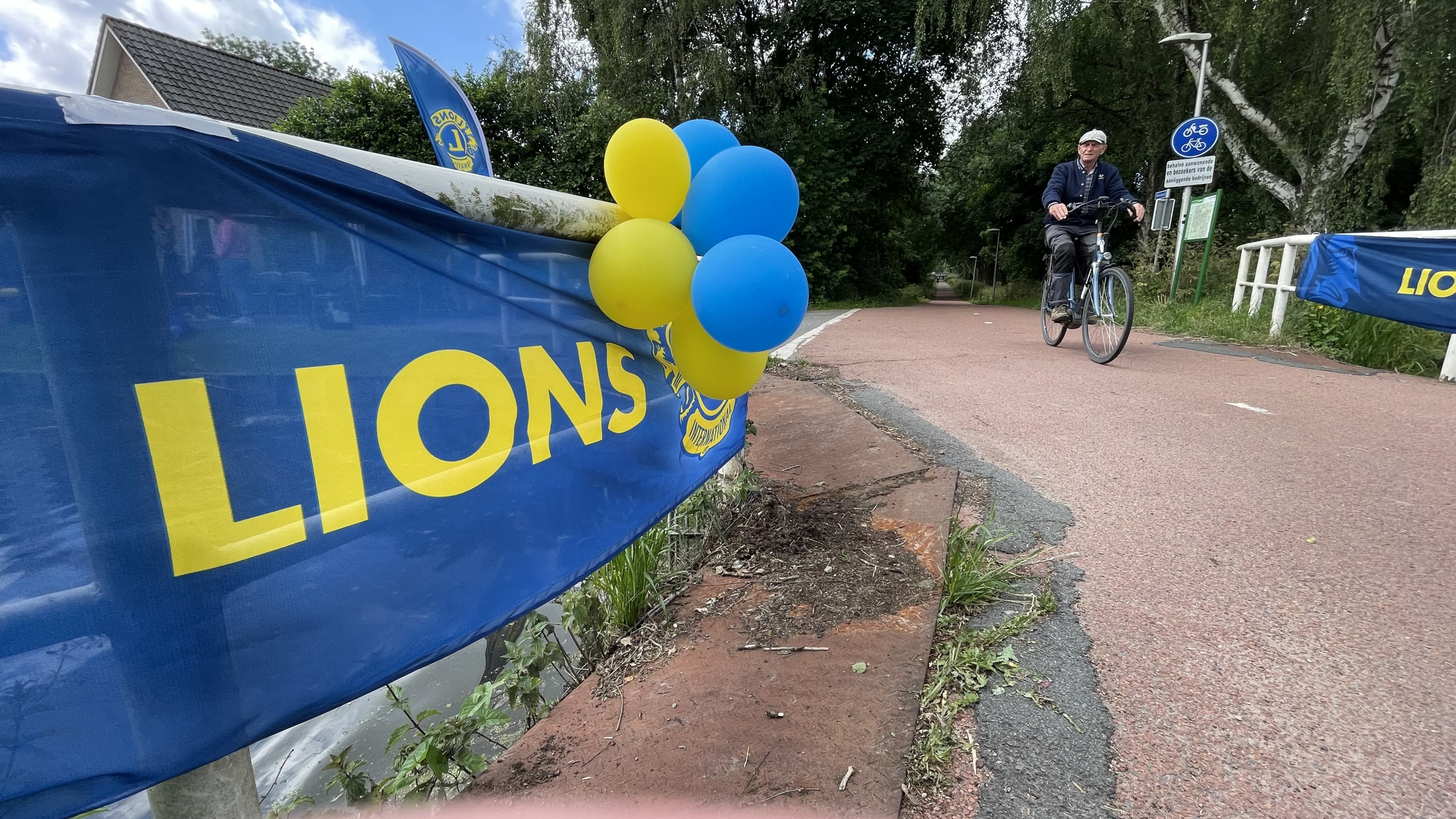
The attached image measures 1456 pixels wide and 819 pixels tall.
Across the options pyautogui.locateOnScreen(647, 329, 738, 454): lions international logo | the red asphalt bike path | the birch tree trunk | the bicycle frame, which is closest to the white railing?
the red asphalt bike path

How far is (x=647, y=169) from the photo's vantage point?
1.74 m

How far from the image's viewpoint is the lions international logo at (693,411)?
210cm

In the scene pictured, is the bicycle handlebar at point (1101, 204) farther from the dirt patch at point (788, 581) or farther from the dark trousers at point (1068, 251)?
the dirt patch at point (788, 581)

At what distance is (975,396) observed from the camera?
421cm

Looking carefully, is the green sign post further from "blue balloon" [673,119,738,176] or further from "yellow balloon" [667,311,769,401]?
"yellow balloon" [667,311,769,401]

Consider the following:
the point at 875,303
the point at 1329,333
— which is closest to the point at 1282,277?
the point at 1329,333

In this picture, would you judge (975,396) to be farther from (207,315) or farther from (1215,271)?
(1215,271)

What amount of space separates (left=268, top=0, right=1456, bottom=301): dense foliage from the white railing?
2885mm

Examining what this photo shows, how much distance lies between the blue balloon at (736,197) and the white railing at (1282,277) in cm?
628

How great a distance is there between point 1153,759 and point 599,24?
16.8 m

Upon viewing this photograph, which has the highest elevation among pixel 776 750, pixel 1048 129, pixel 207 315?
pixel 1048 129

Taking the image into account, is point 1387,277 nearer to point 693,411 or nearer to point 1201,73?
point 693,411

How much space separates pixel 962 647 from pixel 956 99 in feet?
72.2

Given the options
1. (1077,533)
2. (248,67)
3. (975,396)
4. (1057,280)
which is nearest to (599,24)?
(248,67)
